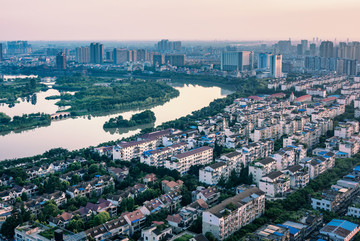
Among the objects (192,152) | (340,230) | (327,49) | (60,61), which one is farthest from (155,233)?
(327,49)

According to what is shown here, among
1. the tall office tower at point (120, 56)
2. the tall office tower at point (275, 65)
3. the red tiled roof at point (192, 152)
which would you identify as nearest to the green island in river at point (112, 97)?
the tall office tower at point (275, 65)

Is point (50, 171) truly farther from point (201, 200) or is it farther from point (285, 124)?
point (285, 124)

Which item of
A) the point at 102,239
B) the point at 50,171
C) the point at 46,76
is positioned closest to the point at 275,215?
the point at 102,239

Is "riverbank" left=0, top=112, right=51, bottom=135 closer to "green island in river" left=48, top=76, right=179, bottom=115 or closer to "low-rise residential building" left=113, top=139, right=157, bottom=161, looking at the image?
"green island in river" left=48, top=76, right=179, bottom=115

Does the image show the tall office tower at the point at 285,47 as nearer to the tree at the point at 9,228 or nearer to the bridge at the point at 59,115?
the bridge at the point at 59,115

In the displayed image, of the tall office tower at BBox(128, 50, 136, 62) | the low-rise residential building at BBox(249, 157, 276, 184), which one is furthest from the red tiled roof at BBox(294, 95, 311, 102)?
the tall office tower at BBox(128, 50, 136, 62)
